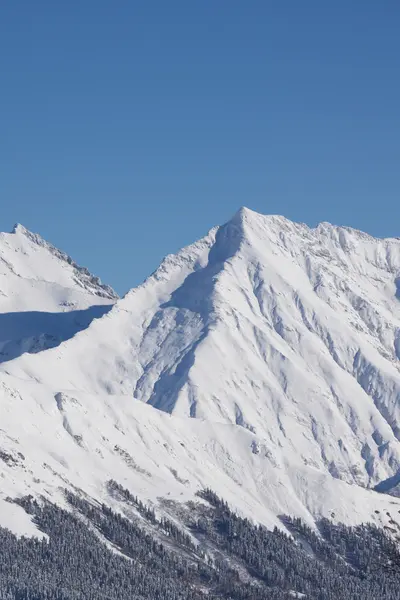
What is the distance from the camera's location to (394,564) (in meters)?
182
